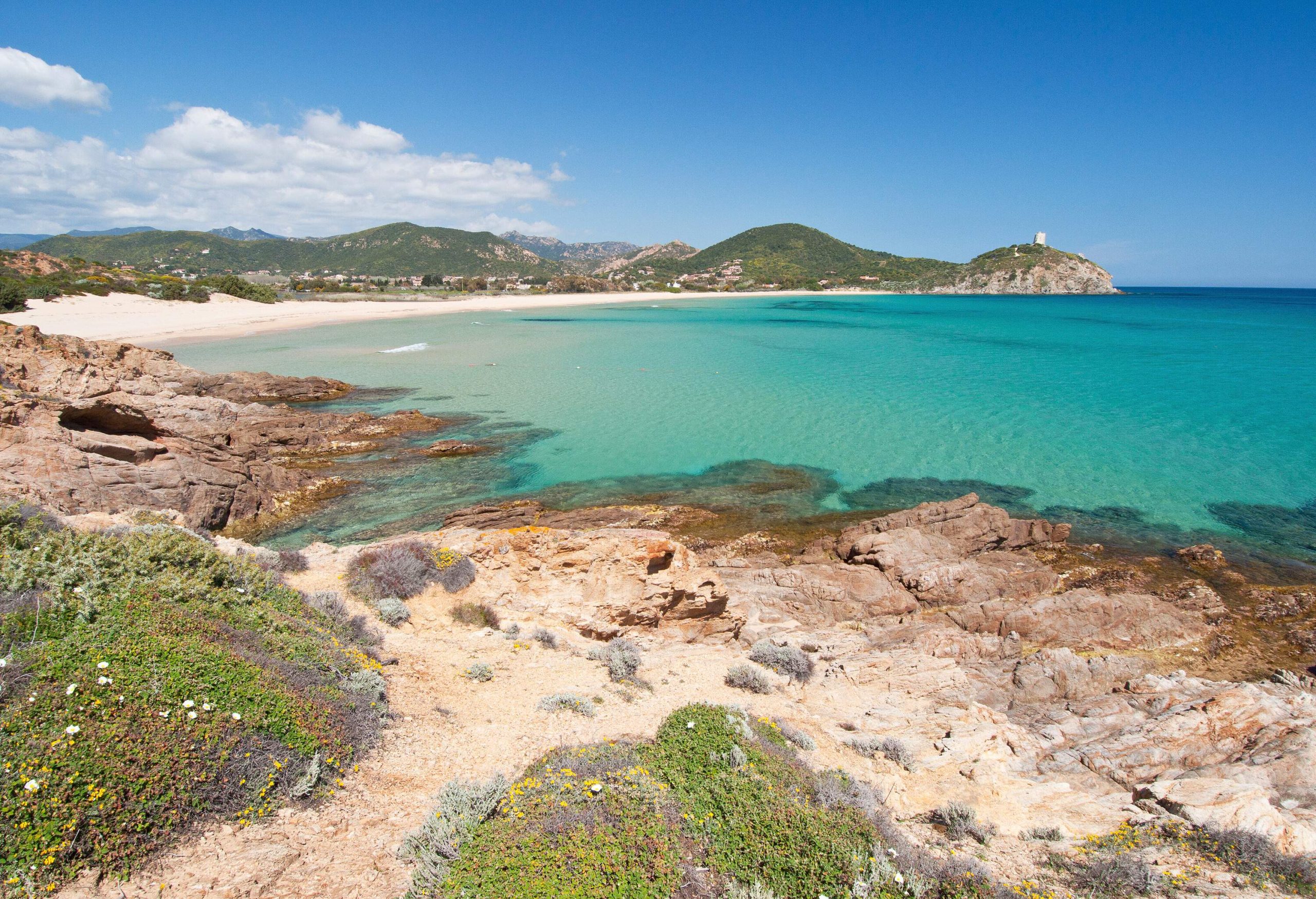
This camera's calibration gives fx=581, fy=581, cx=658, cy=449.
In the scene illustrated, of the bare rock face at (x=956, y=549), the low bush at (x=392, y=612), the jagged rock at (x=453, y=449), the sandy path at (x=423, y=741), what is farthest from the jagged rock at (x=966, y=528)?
the jagged rock at (x=453, y=449)

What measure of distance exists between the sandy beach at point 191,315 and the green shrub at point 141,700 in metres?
31.4

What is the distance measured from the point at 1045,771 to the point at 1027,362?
140 ft

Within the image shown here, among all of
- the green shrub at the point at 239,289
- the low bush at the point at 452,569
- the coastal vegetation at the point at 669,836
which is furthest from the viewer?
the green shrub at the point at 239,289

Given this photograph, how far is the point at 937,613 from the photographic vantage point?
35.1ft

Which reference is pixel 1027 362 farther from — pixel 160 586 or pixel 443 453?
pixel 160 586

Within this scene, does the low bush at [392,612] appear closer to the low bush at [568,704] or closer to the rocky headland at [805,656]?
the rocky headland at [805,656]

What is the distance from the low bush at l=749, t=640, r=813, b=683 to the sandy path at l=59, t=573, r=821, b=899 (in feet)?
1.56

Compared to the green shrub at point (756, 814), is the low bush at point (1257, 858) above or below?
below

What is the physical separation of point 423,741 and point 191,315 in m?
68.4

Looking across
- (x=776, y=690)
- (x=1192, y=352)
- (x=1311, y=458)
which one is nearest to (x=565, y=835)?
(x=776, y=690)

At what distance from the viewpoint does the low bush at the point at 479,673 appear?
7516 mm

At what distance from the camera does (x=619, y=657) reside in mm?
8273

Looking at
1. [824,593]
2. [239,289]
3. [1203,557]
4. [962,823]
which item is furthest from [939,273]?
[962,823]

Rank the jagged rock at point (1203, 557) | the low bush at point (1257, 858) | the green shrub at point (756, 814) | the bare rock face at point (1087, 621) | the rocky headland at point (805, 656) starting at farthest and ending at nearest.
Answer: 1. the jagged rock at point (1203, 557)
2. the bare rock face at point (1087, 621)
3. the rocky headland at point (805, 656)
4. the low bush at point (1257, 858)
5. the green shrub at point (756, 814)
